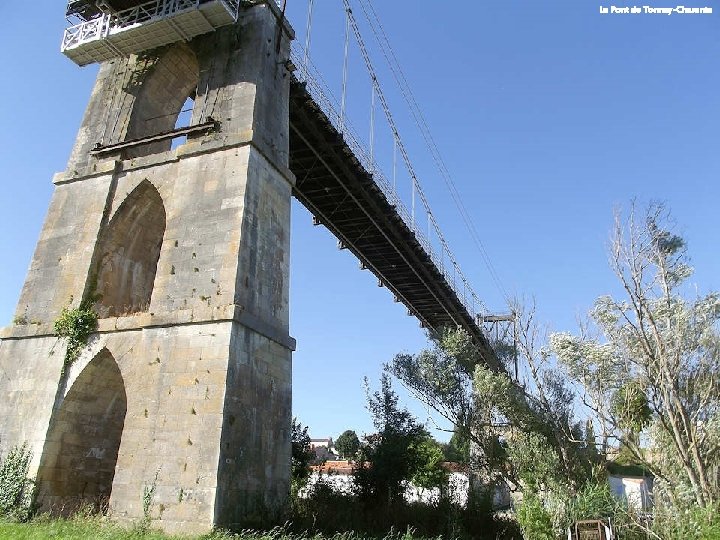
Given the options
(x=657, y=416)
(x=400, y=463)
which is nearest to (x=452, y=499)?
(x=400, y=463)

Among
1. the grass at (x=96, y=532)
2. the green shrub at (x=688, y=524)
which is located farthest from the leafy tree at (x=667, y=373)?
the grass at (x=96, y=532)

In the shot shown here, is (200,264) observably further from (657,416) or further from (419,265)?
(419,265)

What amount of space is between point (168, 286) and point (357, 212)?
10809 millimetres

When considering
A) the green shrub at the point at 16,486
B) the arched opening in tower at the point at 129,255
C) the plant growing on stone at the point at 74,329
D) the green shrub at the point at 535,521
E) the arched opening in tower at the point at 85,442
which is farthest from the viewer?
the arched opening in tower at the point at 129,255

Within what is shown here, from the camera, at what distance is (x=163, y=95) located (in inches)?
612

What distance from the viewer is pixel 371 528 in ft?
41.3

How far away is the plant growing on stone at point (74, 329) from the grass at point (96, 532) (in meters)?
3.31

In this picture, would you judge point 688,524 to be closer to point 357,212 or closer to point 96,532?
point 96,532

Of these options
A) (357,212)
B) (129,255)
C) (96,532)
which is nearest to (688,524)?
(96,532)

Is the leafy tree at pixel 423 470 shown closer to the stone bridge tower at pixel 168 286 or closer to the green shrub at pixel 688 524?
the stone bridge tower at pixel 168 286

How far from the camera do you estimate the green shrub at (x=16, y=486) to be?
A: 10.6 metres

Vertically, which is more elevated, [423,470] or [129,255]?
[129,255]

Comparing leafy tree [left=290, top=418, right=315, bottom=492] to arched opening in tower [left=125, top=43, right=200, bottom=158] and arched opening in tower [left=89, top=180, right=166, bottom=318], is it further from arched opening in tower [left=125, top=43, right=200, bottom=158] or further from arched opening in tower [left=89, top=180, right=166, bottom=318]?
arched opening in tower [left=125, top=43, right=200, bottom=158]

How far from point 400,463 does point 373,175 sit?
957cm
